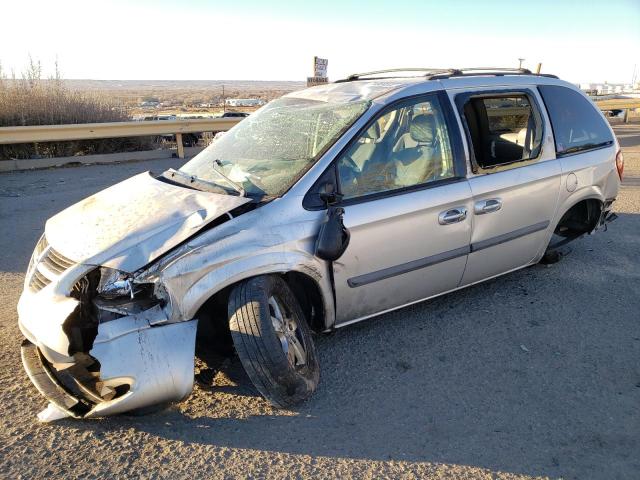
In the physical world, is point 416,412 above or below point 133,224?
below

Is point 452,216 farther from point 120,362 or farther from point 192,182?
point 120,362

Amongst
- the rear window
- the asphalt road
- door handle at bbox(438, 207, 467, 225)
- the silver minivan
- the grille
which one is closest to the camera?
the asphalt road

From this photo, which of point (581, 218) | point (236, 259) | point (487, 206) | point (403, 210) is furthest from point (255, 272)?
point (581, 218)

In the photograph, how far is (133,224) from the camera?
295 centimetres

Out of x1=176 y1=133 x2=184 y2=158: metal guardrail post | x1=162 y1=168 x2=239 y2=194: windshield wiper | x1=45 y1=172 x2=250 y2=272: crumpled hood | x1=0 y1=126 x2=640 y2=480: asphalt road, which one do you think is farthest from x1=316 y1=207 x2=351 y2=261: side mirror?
x1=176 y1=133 x2=184 y2=158: metal guardrail post

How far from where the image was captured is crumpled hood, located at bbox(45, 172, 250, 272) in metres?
2.74

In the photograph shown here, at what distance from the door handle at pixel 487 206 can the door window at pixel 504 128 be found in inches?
12.7

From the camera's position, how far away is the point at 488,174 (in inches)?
153

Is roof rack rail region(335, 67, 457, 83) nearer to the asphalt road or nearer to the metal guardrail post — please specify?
the asphalt road

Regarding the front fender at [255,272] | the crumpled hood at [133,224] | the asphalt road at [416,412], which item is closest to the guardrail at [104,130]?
the asphalt road at [416,412]

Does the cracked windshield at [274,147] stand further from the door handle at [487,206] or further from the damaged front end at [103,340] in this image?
the door handle at [487,206]

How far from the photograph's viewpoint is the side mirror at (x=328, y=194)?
3186 mm

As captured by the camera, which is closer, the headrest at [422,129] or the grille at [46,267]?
the grille at [46,267]

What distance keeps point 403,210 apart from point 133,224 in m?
1.68
